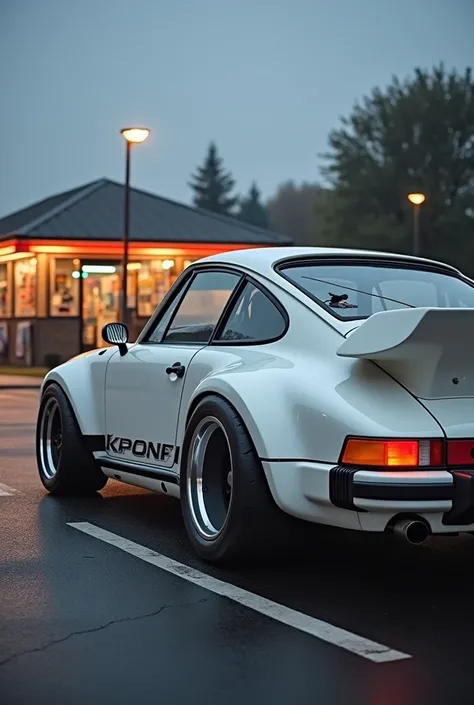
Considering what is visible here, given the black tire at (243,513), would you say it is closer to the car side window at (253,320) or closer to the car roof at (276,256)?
the car side window at (253,320)

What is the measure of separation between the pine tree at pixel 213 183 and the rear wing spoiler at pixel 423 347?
351 feet

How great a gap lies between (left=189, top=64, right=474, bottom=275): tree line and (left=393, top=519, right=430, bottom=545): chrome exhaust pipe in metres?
50.4

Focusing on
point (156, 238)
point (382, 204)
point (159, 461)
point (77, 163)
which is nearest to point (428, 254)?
point (382, 204)

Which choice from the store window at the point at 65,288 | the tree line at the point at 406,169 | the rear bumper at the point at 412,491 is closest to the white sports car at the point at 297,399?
the rear bumper at the point at 412,491

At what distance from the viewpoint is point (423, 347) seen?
16.1ft

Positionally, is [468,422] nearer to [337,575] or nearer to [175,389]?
[337,575]

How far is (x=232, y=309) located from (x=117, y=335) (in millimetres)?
1196

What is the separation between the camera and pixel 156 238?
125 feet

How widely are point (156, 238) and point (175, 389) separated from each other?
32.3 m

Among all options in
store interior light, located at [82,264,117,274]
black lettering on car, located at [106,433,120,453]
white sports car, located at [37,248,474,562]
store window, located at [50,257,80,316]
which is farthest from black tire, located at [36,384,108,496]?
store window, located at [50,257,80,316]

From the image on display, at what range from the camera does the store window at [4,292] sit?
40.8m

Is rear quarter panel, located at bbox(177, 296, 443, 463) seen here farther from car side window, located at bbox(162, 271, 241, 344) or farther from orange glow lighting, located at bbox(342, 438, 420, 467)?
car side window, located at bbox(162, 271, 241, 344)

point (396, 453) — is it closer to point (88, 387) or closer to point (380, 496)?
point (380, 496)

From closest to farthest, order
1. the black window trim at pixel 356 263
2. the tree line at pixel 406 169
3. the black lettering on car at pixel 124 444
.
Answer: the black window trim at pixel 356 263, the black lettering on car at pixel 124 444, the tree line at pixel 406 169
